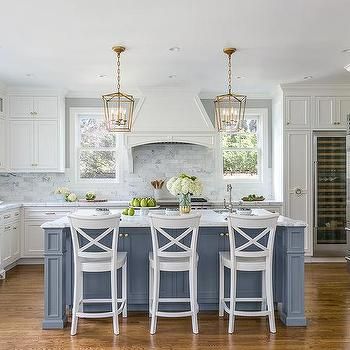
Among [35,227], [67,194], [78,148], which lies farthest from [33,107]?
[35,227]

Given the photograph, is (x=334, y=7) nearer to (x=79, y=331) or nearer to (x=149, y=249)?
(x=149, y=249)

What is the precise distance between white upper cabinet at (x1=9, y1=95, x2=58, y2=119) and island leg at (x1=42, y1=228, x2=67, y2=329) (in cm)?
330

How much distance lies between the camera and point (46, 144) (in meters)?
6.54

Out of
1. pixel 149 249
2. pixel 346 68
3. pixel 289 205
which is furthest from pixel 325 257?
pixel 149 249

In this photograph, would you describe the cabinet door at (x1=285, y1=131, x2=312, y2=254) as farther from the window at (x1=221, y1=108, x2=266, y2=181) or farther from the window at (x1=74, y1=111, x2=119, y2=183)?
the window at (x1=74, y1=111, x2=119, y2=183)

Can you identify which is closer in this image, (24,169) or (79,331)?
(79,331)

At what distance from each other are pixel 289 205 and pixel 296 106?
1519 millimetres

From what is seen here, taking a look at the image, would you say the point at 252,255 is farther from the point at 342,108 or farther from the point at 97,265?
the point at 342,108

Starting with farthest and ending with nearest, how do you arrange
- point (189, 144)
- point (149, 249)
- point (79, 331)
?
point (189, 144)
point (149, 249)
point (79, 331)

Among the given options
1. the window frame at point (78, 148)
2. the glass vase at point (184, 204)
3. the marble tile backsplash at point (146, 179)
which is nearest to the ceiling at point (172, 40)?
the window frame at point (78, 148)

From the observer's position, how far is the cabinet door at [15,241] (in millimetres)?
5980

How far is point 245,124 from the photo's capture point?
7145 millimetres

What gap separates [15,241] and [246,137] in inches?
158

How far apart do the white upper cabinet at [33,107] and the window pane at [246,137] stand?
2.90 m
